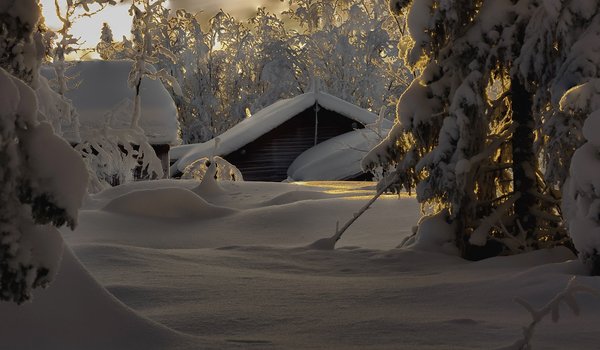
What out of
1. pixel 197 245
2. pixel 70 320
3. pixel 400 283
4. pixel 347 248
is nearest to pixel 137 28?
pixel 197 245

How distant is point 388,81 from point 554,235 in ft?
121

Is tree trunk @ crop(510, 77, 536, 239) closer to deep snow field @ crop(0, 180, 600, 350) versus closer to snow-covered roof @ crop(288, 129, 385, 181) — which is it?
deep snow field @ crop(0, 180, 600, 350)

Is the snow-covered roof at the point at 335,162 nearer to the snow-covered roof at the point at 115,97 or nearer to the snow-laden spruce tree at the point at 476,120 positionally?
the snow-covered roof at the point at 115,97

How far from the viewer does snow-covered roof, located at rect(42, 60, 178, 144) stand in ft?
96.8

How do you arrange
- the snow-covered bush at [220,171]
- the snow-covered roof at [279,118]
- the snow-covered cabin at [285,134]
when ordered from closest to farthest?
1. the snow-covered bush at [220,171]
2. the snow-covered roof at [279,118]
3. the snow-covered cabin at [285,134]

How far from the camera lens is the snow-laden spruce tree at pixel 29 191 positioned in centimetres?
333

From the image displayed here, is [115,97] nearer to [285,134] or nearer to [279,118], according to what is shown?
[279,118]

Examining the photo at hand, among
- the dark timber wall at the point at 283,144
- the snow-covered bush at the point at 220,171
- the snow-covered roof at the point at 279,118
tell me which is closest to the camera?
the snow-covered bush at the point at 220,171

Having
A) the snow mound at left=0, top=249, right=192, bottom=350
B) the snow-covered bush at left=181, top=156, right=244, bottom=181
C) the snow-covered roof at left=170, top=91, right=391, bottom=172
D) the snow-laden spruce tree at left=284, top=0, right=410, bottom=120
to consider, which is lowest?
the snow mound at left=0, top=249, right=192, bottom=350

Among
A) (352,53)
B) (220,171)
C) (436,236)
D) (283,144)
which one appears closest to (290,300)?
(436,236)

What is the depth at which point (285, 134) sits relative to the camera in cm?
3453

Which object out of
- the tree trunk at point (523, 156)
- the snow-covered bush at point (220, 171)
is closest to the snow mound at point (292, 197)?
the snow-covered bush at point (220, 171)

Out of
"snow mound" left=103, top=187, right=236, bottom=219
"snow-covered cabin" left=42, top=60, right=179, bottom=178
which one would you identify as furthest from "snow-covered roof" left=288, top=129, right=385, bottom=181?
"snow mound" left=103, top=187, right=236, bottom=219

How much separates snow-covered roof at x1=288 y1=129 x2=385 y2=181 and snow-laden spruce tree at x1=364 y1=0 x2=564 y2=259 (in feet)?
70.2
